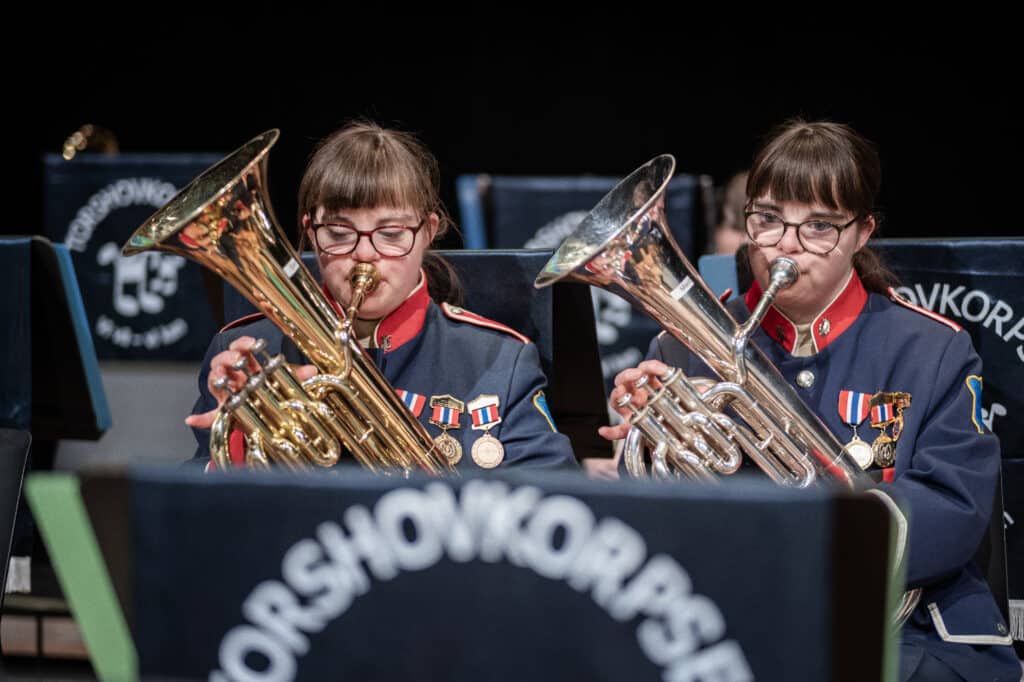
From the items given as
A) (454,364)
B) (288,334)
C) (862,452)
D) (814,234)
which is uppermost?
(814,234)

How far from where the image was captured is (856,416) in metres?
1.92

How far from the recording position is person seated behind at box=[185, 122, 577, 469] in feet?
6.40

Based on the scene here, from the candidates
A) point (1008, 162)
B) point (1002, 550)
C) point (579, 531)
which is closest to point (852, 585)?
point (579, 531)

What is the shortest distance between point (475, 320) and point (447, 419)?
19cm

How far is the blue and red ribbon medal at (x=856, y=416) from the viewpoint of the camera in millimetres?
1884

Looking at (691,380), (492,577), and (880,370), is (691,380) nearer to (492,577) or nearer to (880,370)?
(880,370)

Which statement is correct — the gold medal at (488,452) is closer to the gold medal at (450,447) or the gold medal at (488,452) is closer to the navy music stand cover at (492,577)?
the gold medal at (450,447)

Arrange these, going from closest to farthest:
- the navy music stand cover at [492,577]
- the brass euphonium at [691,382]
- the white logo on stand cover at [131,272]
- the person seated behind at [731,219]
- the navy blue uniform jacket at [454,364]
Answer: the navy music stand cover at [492,577] → the brass euphonium at [691,382] → the navy blue uniform jacket at [454,364] → the person seated behind at [731,219] → the white logo on stand cover at [131,272]

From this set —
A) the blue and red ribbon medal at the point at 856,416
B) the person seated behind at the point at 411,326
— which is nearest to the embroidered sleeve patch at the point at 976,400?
the blue and red ribbon medal at the point at 856,416

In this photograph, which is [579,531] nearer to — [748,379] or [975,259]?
[748,379]

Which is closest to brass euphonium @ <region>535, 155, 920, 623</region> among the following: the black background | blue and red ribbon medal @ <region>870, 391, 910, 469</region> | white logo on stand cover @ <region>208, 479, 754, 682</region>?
blue and red ribbon medal @ <region>870, 391, 910, 469</region>

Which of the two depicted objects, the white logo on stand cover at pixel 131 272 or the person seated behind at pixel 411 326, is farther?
the white logo on stand cover at pixel 131 272

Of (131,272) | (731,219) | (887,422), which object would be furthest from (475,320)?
(131,272)

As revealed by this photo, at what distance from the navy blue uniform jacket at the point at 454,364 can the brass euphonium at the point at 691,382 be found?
0.26 metres
